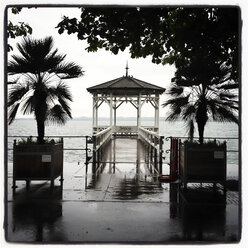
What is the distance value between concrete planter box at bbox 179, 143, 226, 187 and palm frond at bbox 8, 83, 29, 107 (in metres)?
3.62

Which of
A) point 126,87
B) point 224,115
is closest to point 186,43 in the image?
point 224,115

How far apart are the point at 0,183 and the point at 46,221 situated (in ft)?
3.11

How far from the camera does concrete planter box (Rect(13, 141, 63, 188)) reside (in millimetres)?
6508

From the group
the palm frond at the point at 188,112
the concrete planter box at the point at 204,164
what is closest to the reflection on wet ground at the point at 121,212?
the concrete planter box at the point at 204,164

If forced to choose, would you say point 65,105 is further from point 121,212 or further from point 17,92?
point 121,212

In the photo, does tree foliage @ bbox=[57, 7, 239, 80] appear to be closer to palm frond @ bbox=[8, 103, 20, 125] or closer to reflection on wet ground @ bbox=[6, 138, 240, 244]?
palm frond @ bbox=[8, 103, 20, 125]

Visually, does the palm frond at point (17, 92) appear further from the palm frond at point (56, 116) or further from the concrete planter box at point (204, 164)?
the concrete planter box at point (204, 164)

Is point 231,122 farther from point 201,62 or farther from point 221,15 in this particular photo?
point 221,15

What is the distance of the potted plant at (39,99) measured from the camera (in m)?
6.54

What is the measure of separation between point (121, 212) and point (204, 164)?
7.58 ft

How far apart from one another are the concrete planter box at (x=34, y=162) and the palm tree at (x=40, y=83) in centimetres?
50

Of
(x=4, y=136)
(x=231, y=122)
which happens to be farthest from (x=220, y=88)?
(x=4, y=136)

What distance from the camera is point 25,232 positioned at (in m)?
4.27

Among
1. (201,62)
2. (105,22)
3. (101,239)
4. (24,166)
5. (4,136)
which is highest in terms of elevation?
(105,22)
